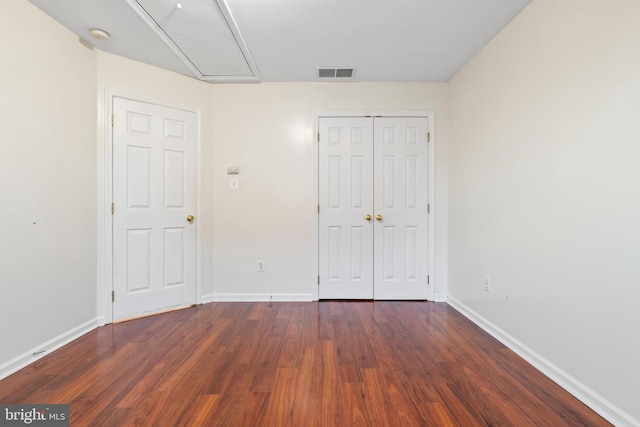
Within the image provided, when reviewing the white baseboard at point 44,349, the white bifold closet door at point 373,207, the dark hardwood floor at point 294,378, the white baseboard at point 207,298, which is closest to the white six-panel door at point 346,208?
the white bifold closet door at point 373,207

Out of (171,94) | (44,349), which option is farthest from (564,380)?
(171,94)

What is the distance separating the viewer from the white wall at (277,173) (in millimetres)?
3090

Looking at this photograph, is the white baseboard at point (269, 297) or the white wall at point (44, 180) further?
the white baseboard at point (269, 297)

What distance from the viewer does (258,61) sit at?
2652 mm

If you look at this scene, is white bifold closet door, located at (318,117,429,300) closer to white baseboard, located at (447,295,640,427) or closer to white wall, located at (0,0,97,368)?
white baseboard, located at (447,295,640,427)

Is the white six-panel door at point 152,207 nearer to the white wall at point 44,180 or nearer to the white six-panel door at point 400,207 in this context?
the white wall at point 44,180

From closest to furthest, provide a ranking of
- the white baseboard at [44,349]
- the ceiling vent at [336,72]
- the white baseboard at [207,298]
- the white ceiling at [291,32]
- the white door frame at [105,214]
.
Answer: the white baseboard at [44,349], the white ceiling at [291,32], the white door frame at [105,214], the ceiling vent at [336,72], the white baseboard at [207,298]

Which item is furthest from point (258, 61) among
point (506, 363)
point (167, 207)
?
point (506, 363)

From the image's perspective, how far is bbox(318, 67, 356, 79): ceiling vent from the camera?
2.77 m

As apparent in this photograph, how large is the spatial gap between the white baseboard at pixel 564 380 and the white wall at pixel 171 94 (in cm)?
274

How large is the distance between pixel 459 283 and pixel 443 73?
216 centimetres

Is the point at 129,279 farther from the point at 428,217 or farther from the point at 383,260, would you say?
the point at 428,217

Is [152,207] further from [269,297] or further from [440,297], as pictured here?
[440,297]

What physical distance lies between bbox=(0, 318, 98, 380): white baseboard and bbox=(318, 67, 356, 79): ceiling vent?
309cm
